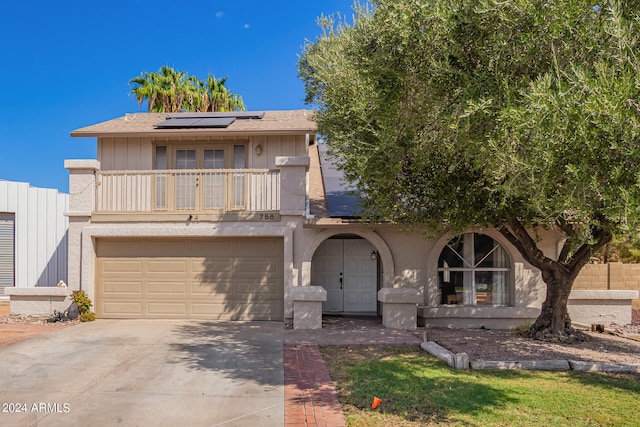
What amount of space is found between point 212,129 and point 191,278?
4228mm

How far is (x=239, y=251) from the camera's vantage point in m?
12.1

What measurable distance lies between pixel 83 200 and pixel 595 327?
13073 millimetres

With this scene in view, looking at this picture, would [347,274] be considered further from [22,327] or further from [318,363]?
[22,327]

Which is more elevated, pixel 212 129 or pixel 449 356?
pixel 212 129

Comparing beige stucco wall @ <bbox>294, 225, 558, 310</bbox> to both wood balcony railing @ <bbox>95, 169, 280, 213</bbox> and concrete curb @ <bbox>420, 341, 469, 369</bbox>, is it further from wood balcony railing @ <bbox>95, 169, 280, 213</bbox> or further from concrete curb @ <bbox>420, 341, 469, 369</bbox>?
concrete curb @ <bbox>420, 341, 469, 369</bbox>

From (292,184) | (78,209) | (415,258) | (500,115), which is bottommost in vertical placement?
(415,258)

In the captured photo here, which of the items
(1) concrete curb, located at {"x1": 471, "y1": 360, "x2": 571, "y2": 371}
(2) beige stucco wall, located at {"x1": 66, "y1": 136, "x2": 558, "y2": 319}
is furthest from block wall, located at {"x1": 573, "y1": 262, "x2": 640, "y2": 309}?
(1) concrete curb, located at {"x1": 471, "y1": 360, "x2": 571, "y2": 371}

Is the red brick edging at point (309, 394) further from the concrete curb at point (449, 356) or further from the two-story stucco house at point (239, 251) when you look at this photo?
the two-story stucco house at point (239, 251)

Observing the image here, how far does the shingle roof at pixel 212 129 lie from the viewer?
1299cm

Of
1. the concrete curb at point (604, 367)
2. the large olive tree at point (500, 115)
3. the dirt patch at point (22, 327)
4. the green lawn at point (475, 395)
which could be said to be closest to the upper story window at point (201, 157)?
the large olive tree at point (500, 115)

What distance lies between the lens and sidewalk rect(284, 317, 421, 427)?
5328mm

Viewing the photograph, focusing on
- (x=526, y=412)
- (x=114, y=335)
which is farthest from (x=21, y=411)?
(x=526, y=412)

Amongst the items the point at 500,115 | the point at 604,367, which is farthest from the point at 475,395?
the point at 500,115

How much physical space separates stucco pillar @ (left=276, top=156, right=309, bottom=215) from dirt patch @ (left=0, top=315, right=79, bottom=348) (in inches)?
238
